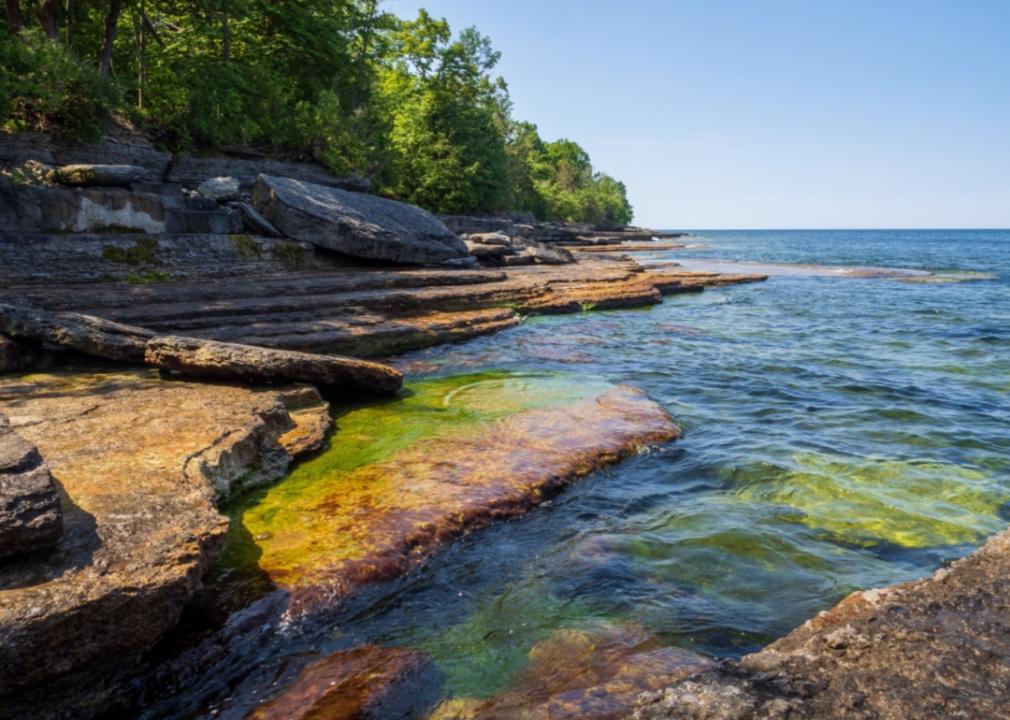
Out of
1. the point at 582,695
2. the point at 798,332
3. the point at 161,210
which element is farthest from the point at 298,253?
the point at 582,695

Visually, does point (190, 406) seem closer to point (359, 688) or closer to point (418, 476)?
point (418, 476)

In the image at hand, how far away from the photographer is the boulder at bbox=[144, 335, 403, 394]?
6.91 m

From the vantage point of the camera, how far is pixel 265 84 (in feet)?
78.0

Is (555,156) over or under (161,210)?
over

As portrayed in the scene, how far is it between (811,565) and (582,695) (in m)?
2.27

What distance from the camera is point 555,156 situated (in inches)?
4788

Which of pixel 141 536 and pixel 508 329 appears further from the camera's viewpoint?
pixel 508 329

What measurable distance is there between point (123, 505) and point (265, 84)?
24.2 metres

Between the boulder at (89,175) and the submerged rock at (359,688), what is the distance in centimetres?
1414

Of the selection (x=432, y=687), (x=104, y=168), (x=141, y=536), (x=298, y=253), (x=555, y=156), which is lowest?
(x=432, y=687)

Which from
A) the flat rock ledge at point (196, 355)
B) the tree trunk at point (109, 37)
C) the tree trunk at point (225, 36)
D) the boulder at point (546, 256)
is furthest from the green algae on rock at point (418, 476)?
the tree trunk at point (225, 36)

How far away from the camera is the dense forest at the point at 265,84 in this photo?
15.8m

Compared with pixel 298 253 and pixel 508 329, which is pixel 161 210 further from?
pixel 508 329

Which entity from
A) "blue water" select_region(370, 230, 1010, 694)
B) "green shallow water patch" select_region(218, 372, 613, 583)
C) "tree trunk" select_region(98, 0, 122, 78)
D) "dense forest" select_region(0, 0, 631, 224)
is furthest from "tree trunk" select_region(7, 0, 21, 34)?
"green shallow water patch" select_region(218, 372, 613, 583)
